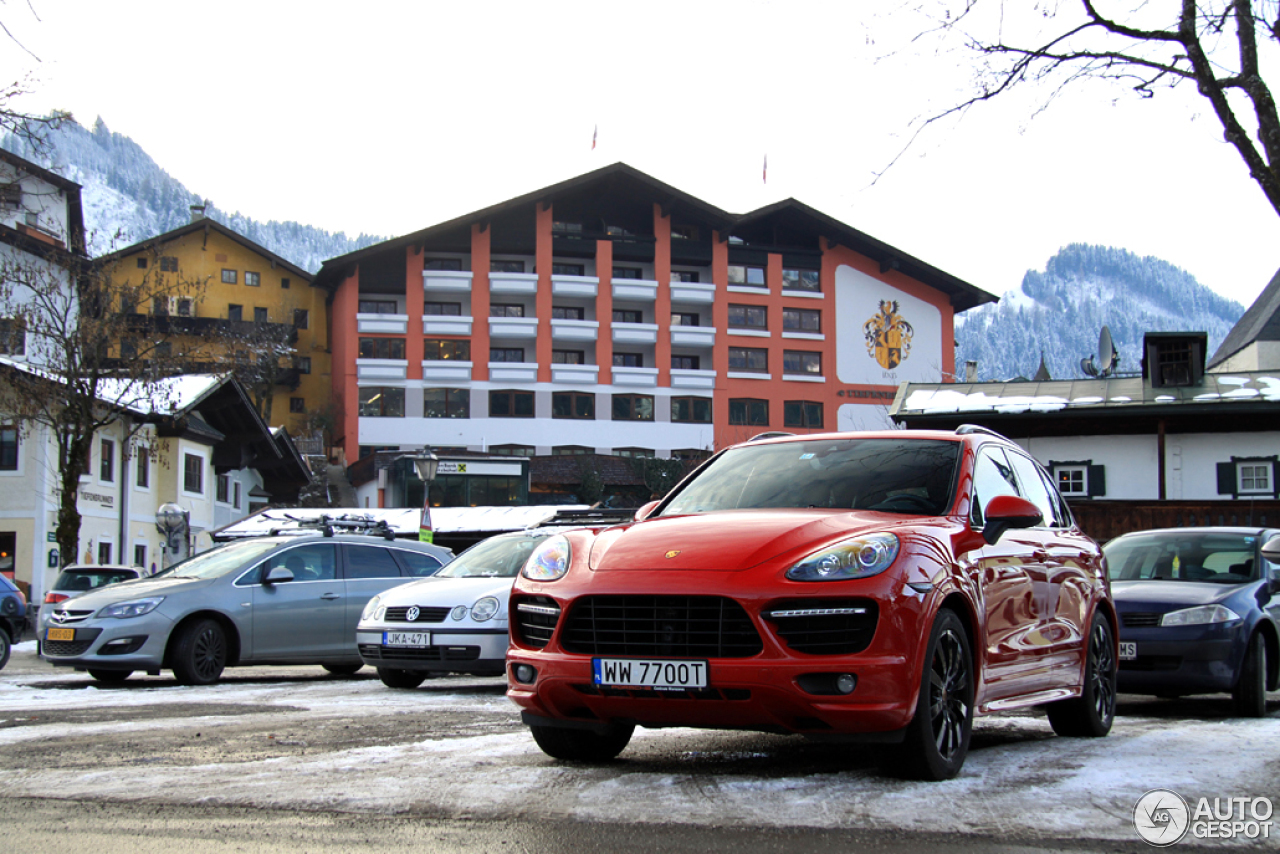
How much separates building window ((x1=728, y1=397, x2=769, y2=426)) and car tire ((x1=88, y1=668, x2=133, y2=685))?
59637 mm

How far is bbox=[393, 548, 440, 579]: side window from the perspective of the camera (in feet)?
49.6

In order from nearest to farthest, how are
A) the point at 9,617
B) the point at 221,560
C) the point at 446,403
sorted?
the point at 221,560 < the point at 9,617 < the point at 446,403

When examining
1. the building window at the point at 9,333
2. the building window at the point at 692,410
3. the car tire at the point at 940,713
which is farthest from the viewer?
the building window at the point at 692,410

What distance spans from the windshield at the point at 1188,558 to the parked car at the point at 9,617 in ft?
40.1

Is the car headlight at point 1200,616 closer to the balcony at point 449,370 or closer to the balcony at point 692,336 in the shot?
the balcony at point 449,370

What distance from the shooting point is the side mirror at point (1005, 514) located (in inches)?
247

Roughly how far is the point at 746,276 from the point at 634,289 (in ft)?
23.5

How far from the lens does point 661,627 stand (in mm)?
5508

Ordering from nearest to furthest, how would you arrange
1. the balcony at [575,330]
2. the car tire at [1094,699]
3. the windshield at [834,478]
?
the windshield at [834,478], the car tire at [1094,699], the balcony at [575,330]

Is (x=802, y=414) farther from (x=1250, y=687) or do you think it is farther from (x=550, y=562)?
(x=550, y=562)

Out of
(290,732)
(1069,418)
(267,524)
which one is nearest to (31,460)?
(267,524)

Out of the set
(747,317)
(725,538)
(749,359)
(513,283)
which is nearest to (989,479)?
(725,538)

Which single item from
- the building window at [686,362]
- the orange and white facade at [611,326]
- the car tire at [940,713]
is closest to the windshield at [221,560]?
the car tire at [940,713]

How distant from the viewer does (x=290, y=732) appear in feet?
25.8
